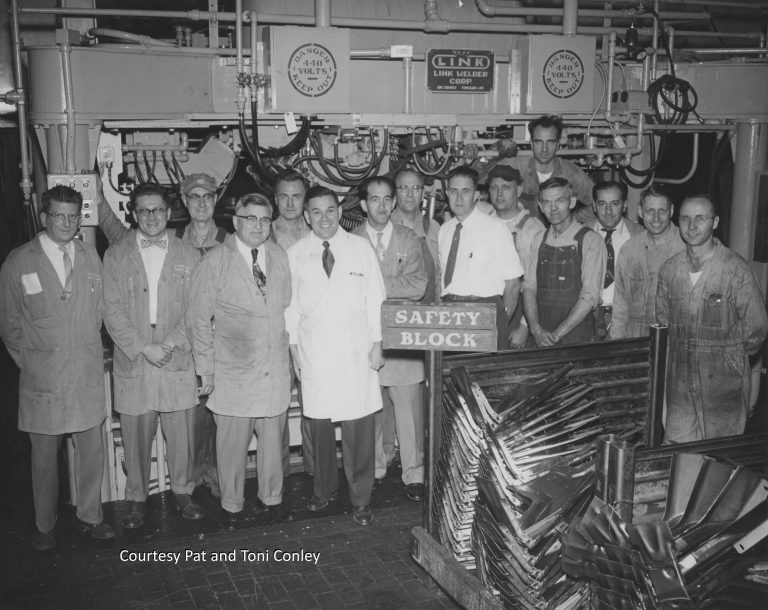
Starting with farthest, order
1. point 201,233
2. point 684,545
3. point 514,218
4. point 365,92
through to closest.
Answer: point 365,92 → point 514,218 → point 201,233 → point 684,545

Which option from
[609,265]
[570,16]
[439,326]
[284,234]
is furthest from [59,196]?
[570,16]

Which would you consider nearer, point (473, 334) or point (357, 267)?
point (473, 334)

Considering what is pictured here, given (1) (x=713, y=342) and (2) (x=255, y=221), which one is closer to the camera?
(1) (x=713, y=342)

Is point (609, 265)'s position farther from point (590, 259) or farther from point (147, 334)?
point (147, 334)

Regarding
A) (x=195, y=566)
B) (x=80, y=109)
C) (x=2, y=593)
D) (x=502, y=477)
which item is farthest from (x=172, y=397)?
(x=502, y=477)

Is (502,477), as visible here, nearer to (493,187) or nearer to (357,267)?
(357,267)

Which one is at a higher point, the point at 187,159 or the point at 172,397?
the point at 187,159

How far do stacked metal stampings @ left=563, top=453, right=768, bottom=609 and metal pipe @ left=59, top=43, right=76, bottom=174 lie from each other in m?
4.21

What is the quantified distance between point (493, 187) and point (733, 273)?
77.9 inches

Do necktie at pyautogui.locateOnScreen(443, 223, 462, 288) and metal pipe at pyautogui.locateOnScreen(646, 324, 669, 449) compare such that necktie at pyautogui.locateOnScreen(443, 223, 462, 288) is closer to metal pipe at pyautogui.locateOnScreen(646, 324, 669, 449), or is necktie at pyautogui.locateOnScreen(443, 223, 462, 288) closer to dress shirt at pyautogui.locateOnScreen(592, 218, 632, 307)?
dress shirt at pyautogui.locateOnScreen(592, 218, 632, 307)

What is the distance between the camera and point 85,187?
17.4 feet

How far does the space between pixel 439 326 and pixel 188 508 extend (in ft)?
7.99

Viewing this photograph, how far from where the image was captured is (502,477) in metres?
3.67

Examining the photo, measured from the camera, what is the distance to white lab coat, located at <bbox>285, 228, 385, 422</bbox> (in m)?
5.13
